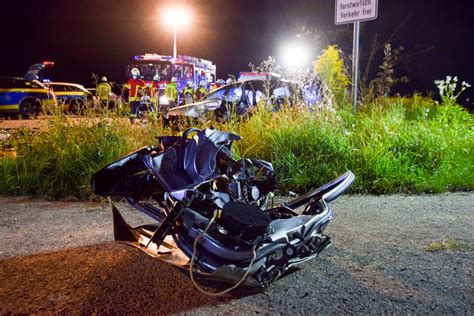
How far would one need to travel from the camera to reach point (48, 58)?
33.7 meters

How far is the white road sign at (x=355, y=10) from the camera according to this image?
764 centimetres

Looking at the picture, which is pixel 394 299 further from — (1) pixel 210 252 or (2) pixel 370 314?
(1) pixel 210 252

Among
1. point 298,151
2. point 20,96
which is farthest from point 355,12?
point 20,96

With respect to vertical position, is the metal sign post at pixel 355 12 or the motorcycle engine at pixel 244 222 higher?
the metal sign post at pixel 355 12

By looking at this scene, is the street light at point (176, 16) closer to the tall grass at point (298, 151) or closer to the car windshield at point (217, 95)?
the car windshield at point (217, 95)

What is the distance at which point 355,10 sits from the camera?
25.8ft

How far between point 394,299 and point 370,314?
276mm

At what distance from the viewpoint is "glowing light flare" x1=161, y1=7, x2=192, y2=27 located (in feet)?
74.1

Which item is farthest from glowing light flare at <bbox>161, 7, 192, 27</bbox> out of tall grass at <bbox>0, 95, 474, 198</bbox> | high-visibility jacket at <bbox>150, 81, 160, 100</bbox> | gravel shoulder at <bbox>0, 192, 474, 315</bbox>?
gravel shoulder at <bbox>0, 192, 474, 315</bbox>

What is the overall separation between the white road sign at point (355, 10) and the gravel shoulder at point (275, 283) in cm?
398

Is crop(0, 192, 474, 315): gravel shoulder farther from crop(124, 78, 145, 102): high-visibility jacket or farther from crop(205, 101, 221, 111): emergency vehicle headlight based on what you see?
crop(124, 78, 145, 102): high-visibility jacket

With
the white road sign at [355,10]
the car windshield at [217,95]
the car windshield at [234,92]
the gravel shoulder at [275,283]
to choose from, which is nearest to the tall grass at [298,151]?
the gravel shoulder at [275,283]

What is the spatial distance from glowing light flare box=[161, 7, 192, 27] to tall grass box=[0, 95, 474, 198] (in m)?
16.8

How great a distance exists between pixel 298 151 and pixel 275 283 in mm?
3364
